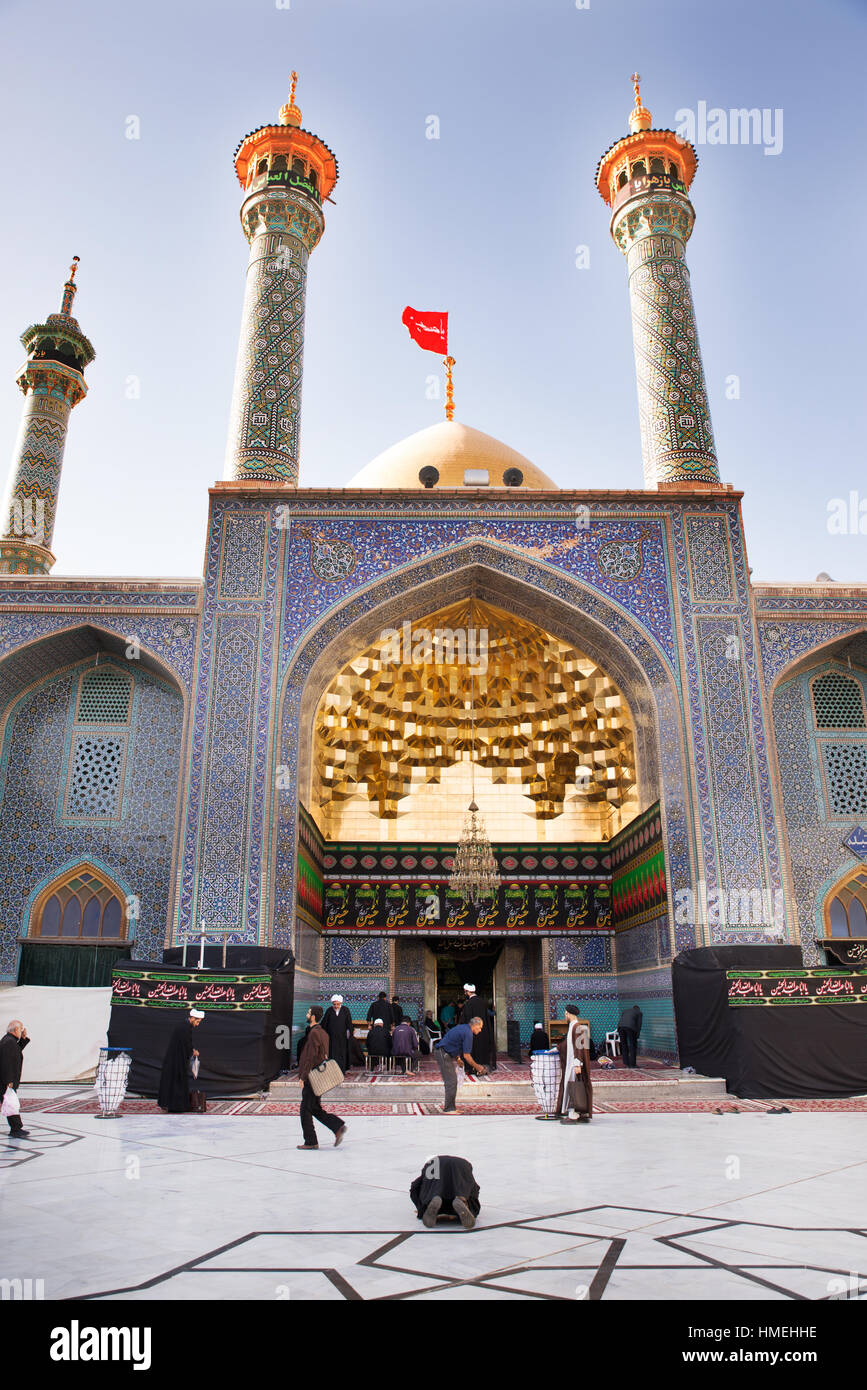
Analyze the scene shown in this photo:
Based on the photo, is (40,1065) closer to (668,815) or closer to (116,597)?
(116,597)

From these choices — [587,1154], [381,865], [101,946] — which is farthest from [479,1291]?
[381,865]

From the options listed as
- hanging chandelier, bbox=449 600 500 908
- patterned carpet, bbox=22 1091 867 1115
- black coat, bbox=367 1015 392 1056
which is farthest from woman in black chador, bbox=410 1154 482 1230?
hanging chandelier, bbox=449 600 500 908

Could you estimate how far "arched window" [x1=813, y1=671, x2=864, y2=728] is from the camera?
357 inches

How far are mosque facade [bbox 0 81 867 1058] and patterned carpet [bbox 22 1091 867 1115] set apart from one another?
1.67 meters

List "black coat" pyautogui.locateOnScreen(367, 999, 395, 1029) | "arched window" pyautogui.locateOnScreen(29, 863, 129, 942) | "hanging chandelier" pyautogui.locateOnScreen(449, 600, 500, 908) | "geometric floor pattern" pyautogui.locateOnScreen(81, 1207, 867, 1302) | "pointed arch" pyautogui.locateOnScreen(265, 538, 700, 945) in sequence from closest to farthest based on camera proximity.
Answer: "geometric floor pattern" pyautogui.locateOnScreen(81, 1207, 867, 1302), "pointed arch" pyautogui.locateOnScreen(265, 538, 700, 945), "arched window" pyautogui.locateOnScreen(29, 863, 129, 942), "black coat" pyautogui.locateOnScreen(367, 999, 395, 1029), "hanging chandelier" pyautogui.locateOnScreen(449, 600, 500, 908)

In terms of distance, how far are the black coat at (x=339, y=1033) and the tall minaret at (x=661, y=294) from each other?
584cm

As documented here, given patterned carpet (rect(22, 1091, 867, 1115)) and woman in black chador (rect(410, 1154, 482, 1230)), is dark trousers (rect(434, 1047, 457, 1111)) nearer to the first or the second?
patterned carpet (rect(22, 1091, 867, 1115))

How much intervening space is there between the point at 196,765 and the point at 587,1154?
519 cm

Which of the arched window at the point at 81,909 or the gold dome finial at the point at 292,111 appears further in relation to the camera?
the gold dome finial at the point at 292,111

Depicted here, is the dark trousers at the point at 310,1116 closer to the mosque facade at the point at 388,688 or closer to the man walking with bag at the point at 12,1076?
the man walking with bag at the point at 12,1076

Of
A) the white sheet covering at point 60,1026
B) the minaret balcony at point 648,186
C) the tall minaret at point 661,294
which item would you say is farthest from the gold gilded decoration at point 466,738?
the minaret balcony at point 648,186

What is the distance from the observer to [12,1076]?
4738 mm

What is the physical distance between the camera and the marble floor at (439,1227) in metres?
1.91

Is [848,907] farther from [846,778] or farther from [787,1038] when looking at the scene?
[787,1038]
